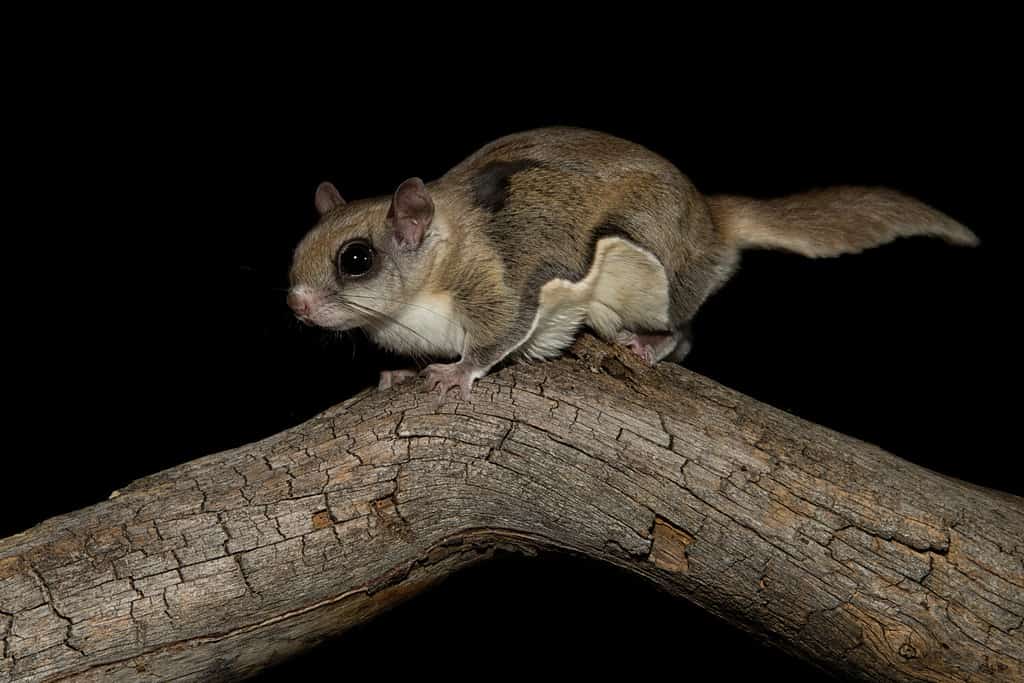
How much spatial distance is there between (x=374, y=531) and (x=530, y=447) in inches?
24.2

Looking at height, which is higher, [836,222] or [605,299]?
[836,222]

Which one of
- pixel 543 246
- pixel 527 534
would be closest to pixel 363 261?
pixel 543 246

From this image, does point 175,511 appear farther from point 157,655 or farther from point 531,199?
point 531,199

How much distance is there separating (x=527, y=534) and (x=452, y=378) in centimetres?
62

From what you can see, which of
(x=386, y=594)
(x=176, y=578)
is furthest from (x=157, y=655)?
(x=386, y=594)

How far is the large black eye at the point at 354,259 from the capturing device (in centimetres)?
380

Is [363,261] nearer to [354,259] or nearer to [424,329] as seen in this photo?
[354,259]

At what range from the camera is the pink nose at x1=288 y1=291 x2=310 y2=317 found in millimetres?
3771

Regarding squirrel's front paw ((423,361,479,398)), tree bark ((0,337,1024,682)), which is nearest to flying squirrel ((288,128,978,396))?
squirrel's front paw ((423,361,479,398))

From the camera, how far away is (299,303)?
12.4 feet

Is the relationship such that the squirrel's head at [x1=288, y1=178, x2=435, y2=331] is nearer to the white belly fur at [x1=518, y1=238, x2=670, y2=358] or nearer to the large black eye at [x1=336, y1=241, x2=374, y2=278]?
the large black eye at [x1=336, y1=241, x2=374, y2=278]

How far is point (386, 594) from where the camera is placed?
3727 mm

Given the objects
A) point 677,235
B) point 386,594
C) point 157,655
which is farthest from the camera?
point 677,235

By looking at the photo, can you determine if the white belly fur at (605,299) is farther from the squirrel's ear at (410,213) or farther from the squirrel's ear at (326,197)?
the squirrel's ear at (326,197)
